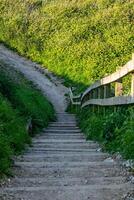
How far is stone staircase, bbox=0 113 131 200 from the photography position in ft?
19.9

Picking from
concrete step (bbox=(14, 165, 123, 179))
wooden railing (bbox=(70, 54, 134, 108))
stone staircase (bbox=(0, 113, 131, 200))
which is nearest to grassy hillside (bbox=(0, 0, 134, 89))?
wooden railing (bbox=(70, 54, 134, 108))

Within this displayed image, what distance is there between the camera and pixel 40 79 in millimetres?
37875

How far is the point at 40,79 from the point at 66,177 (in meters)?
30.8

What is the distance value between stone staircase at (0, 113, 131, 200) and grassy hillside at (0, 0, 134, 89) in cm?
2594

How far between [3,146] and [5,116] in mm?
3803

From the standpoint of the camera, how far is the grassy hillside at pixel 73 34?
125ft

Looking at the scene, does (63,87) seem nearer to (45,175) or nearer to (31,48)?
(31,48)

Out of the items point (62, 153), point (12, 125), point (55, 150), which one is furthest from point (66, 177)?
point (12, 125)

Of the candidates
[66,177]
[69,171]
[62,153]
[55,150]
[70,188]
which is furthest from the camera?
[55,150]

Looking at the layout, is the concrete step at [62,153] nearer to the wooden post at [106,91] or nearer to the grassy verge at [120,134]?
the grassy verge at [120,134]

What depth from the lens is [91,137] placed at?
13.4m

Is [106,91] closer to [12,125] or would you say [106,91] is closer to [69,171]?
[12,125]

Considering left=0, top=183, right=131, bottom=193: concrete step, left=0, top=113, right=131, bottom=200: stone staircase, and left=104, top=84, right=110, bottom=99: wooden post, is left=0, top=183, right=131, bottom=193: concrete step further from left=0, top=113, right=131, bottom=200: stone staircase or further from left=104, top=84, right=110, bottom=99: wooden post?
left=104, top=84, right=110, bottom=99: wooden post

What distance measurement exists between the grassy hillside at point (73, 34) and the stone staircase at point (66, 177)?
25.9 metres
